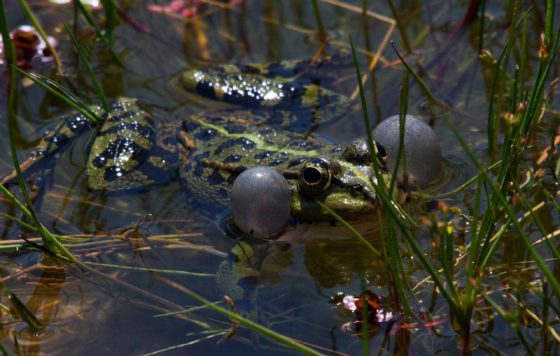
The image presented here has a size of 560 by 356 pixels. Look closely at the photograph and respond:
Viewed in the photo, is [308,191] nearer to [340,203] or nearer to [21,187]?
[340,203]

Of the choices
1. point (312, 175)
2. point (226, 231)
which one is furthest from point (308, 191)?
point (226, 231)

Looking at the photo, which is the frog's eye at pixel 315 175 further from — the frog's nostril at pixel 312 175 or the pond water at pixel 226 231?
the pond water at pixel 226 231

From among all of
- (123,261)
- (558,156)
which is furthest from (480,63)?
(123,261)

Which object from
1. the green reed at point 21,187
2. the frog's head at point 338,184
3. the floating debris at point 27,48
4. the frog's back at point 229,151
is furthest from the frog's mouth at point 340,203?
the floating debris at point 27,48

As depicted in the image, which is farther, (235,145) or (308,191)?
(235,145)

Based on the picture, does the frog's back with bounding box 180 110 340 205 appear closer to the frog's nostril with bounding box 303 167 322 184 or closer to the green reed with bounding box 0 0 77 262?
the frog's nostril with bounding box 303 167 322 184

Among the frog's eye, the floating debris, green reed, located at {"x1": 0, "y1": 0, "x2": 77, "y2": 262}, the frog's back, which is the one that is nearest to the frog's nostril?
the frog's eye
